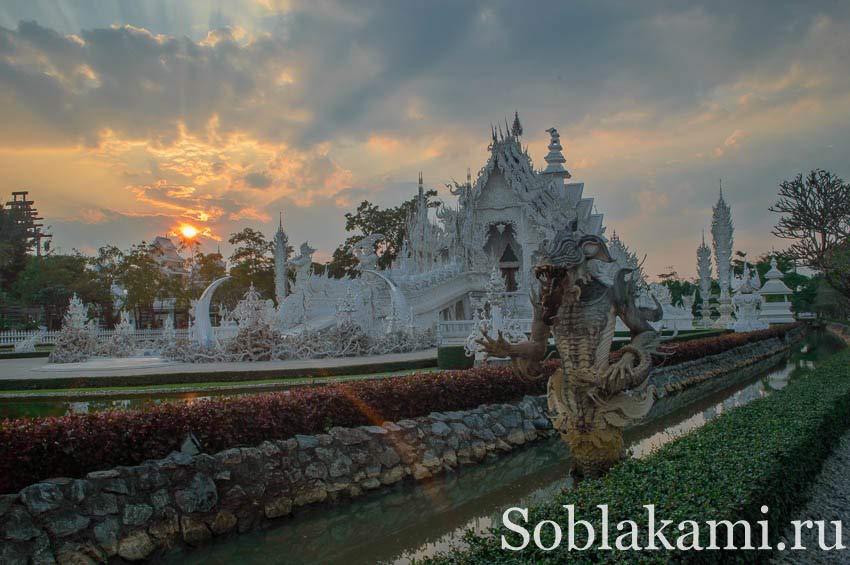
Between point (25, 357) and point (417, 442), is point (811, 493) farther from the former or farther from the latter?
point (25, 357)

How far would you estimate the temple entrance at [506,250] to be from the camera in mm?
35188

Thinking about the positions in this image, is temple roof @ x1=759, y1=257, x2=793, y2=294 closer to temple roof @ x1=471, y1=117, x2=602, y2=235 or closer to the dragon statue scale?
temple roof @ x1=471, y1=117, x2=602, y2=235

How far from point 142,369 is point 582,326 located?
16048 mm

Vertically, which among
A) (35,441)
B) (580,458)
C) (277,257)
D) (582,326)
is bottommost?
(580,458)

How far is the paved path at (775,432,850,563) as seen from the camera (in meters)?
4.95

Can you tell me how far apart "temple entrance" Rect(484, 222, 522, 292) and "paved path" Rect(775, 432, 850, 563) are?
27.2 meters

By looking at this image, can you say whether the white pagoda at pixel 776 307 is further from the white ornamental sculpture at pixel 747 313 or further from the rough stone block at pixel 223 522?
the rough stone block at pixel 223 522

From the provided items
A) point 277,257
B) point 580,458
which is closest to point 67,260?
point 277,257

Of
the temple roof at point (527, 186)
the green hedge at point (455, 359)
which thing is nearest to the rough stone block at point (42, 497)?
the green hedge at point (455, 359)

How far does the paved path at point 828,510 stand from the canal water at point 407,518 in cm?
234

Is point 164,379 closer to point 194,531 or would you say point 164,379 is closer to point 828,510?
point 194,531

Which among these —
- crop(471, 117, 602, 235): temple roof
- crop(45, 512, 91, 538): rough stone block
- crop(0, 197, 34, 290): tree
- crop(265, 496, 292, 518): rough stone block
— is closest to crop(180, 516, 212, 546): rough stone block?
crop(265, 496, 292, 518): rough stone block

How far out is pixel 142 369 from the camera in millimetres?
18062

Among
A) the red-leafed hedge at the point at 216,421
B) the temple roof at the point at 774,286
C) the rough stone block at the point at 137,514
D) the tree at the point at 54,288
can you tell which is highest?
the tree at the point at 54,288
